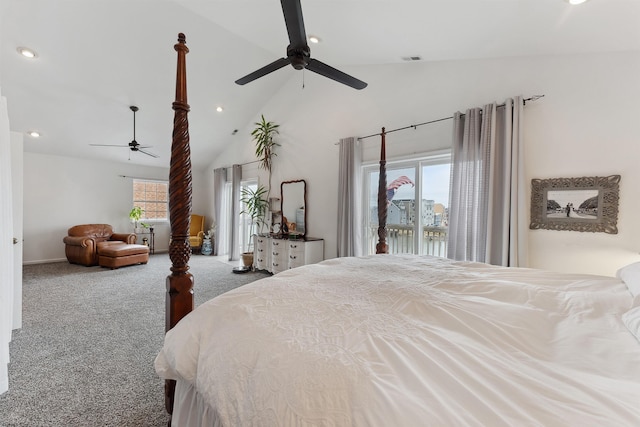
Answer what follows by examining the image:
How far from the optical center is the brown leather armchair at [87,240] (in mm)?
5398

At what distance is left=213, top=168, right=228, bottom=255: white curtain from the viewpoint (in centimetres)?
695

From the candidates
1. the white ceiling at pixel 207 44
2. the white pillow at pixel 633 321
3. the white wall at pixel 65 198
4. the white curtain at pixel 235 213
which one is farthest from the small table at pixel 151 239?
the white pillow at pixel 633 321

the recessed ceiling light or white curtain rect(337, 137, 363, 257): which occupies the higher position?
the recessed ceiling light

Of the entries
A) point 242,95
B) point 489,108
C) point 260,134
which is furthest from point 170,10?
point 489,108

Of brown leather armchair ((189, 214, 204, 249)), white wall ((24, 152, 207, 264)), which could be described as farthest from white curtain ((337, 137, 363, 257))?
white wall ((24, 152, 207, 264))

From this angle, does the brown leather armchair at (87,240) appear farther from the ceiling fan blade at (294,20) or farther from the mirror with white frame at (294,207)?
the ceiling fan blade at (294,20)

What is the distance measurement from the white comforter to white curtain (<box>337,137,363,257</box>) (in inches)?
106

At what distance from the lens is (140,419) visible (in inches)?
62.4

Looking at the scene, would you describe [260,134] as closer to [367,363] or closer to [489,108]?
[489,108]

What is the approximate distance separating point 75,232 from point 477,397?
7.67 meters

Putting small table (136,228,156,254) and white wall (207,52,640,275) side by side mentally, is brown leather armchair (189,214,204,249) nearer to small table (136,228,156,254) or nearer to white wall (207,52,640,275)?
small table (136,228,156,254)

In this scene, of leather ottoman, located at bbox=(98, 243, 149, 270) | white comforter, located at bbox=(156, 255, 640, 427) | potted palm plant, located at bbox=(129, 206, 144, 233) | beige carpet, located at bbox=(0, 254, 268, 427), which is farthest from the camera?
potted palm plant, located at bbox=(129, 206, 144, 233)

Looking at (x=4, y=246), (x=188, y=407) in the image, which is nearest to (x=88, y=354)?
(x=4, y=246)

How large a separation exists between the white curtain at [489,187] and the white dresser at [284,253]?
215cm
